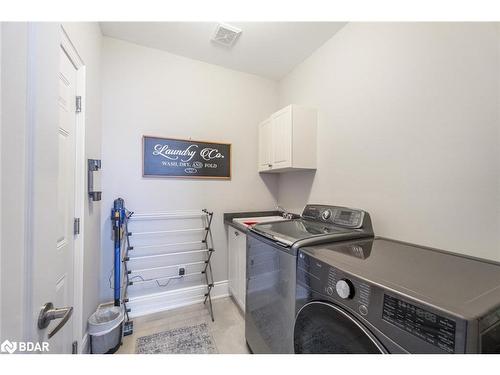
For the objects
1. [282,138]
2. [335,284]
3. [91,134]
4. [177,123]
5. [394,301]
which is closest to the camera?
[394,301]

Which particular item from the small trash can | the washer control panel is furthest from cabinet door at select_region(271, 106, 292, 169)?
the small trash can

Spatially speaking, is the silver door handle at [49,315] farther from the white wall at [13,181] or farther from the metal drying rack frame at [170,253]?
the metal drying rack frame at [170,253]

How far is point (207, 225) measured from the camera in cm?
234

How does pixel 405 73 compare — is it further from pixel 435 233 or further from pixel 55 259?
pixel 55 259

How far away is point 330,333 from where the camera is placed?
89 centimetres

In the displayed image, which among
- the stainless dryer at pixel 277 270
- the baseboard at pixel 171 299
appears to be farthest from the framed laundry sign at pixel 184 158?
the baseboard at pixel 171 299

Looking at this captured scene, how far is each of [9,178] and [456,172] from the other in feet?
5.95

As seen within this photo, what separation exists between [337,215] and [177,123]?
6.14 feet

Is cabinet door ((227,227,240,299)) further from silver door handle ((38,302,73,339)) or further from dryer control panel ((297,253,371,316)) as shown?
silver door handle ((38,302,73,339))

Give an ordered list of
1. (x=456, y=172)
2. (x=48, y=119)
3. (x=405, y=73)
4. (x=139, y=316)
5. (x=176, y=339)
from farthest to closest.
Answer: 1. (x=139, y=316)
2. (x=176, y=339)
3. (x=405, y=73)
4. (x=456, y=172)
5. (x=48, y=119)

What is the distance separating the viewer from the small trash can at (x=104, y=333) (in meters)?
1.50

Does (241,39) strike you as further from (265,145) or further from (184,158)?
(184,158)

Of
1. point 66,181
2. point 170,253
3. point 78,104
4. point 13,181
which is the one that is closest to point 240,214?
point 170,253
